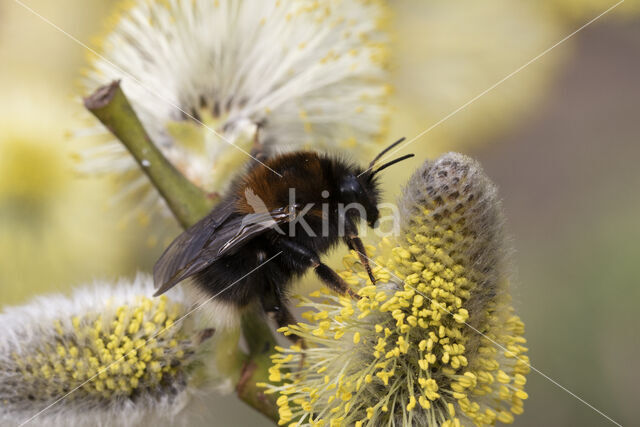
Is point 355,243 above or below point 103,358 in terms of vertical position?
above

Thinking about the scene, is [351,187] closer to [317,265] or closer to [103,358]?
[317,265]

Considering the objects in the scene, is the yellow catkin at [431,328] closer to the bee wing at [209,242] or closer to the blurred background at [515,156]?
A: the bee wing at [209,242]

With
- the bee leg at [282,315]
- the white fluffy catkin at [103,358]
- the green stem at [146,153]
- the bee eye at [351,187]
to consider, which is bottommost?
the white fluffy catkin at [103,358]

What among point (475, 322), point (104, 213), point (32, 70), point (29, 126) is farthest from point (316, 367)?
point (32, 70)

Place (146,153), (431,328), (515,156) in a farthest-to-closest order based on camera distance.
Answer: (515,156) < (146,153) < (431,328)

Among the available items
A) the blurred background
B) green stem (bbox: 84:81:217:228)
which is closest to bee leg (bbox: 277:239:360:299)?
green stem (bbox: 84:81:217:228)

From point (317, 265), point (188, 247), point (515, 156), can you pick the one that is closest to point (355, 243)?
point (317, 265)

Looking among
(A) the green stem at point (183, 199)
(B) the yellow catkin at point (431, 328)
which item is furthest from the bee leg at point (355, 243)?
(A) the green stem at point (183, 199)
